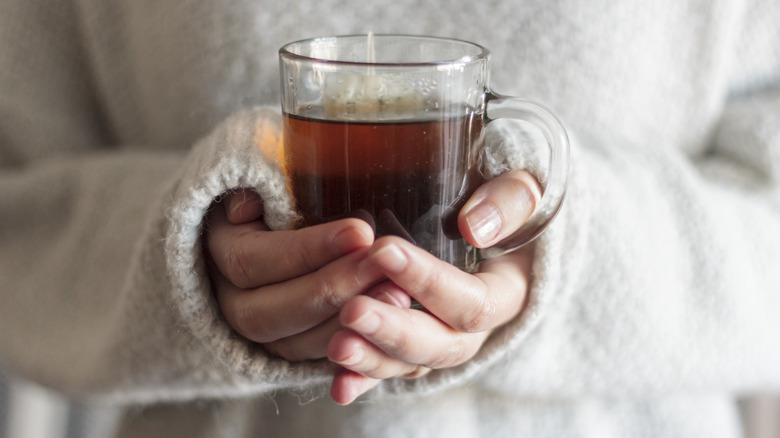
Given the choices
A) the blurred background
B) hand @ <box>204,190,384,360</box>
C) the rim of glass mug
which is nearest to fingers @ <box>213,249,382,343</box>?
hand @ <box>204,190,384,360</box>

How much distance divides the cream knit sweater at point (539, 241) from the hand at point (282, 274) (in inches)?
2.4

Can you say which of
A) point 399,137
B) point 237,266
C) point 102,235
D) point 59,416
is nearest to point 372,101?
point 399,137

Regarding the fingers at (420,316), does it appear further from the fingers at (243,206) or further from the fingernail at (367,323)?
the fingers at (243,206)

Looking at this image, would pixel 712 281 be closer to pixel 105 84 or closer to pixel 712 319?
pixel 712 319

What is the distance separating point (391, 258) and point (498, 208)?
0.32 ft

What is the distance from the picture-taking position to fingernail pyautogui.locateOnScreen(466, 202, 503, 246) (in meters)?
0.37

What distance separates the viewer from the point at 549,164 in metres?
0.42

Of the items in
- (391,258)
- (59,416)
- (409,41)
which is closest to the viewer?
(391,258)

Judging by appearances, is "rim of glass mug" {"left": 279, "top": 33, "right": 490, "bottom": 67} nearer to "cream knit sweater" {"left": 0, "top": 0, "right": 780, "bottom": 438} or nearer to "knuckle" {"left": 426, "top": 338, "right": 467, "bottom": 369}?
"cream knit sweater" {"left": 0, "top": 0, "right": 780, "bottom": 438}

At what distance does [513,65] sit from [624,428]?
1.23ft

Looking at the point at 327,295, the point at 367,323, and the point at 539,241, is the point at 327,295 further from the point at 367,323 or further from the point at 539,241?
the point at 539,241

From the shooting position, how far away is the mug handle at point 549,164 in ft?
1.27

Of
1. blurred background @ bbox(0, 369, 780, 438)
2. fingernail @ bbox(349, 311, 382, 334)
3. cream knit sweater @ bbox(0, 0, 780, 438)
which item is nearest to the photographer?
fingernail @ bbox(349, 311, 382, 334)

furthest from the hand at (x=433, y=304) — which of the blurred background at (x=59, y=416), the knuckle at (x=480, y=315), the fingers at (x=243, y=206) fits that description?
the blurred background at (x=59, y=416)
